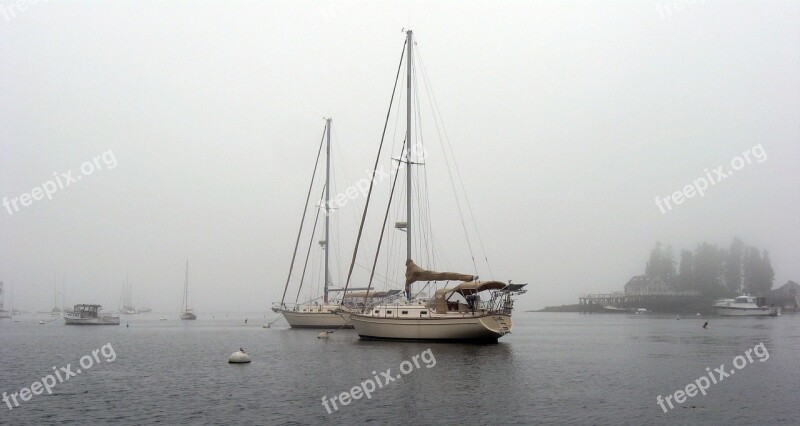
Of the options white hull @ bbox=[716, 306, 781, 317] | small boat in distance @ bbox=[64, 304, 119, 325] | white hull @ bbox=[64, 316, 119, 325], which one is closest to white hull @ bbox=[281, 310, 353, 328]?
small boat in distance @ bbox=[64, 304, 119, 325]

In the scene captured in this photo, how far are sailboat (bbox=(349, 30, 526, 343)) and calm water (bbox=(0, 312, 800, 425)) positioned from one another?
5.22 ft

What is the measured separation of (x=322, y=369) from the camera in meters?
42.2

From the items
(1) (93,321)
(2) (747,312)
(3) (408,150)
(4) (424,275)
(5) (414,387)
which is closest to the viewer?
(5) (414,387)

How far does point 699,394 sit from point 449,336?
26.2 m

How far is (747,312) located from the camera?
155m

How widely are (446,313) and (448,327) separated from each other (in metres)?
1.18

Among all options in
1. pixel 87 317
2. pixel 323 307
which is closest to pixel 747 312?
pixel 323 307

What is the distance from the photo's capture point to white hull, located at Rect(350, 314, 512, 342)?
2170 inches

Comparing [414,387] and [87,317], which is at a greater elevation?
[87,317]

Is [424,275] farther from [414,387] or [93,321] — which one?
[93,321]

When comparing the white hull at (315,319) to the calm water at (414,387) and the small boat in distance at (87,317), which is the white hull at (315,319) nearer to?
the calm water at (414,387)

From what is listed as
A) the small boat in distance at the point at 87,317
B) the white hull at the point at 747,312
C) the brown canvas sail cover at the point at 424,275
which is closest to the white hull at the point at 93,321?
the small boat in distance at the point at 87,317

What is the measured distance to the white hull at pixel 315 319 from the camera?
3361 inches

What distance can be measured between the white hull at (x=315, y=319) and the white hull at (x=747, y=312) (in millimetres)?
110571
